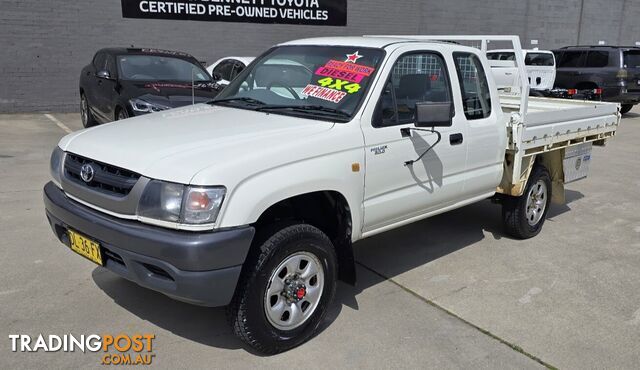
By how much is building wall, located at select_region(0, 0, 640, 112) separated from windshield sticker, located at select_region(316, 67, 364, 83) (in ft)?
37.2

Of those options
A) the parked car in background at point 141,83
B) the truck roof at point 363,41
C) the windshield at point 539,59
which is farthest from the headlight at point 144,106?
the windshield at point 539,59

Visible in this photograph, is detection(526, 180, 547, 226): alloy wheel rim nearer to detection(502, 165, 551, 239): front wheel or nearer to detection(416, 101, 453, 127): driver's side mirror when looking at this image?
detection(502, 165, 551, 239): front wheel

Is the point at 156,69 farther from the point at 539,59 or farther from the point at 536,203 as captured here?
the point at 539,59

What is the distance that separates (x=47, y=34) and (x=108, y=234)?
39.4 feet

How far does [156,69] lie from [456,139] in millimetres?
6371

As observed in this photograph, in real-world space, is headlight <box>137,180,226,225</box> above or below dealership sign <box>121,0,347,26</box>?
below

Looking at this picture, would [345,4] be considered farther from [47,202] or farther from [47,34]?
[47,202]

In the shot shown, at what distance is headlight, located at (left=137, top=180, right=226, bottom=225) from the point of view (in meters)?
2.90

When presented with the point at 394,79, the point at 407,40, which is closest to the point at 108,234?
the point at 394,79

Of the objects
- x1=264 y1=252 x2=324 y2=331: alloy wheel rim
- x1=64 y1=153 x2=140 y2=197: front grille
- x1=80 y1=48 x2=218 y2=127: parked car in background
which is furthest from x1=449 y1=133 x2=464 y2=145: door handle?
x1=80 y1=48 x2=218 y2=127: parked car in background

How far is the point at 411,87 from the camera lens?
13.7 feet

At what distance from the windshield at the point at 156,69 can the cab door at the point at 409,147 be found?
218 inches

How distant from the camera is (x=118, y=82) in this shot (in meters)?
8.77

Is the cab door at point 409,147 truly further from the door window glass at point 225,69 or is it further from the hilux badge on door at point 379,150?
the door window glass at point 225,69
